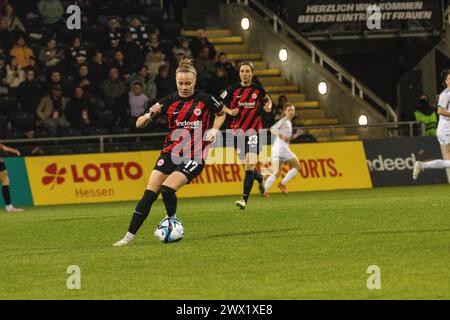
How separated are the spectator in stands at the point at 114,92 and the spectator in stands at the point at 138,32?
83.6 inches

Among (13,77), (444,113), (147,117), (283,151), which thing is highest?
(13,77)

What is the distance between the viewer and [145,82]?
30375 mm

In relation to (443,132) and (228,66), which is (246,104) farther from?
(228,66)

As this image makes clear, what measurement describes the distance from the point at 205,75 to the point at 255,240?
15761 millimetres

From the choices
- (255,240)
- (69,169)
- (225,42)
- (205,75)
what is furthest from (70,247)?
(225,42)

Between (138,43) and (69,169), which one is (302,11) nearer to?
(138,43)

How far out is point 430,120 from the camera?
3127 centimetres

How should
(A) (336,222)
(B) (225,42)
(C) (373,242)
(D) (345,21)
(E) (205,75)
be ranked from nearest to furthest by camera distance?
(C) (373,242), (A) (336,222), (E) (205,75), (D) (345,21), (B) (225,42)

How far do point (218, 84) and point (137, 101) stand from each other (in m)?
2.23

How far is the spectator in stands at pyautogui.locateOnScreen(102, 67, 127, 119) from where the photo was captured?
96.6 feet

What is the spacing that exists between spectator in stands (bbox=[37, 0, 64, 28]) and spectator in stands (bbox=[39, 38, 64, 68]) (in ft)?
4.56

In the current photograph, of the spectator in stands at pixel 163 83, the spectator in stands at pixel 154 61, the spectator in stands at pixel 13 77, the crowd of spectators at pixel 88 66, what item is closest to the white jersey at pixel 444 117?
the crowd of spectators at pixel 88 66

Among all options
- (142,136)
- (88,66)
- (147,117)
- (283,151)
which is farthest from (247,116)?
(88,66)

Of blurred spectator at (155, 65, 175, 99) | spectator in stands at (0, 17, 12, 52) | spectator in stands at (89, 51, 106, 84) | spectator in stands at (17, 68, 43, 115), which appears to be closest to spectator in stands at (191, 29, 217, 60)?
blurred spectator at (155, 65, 175, 99)
